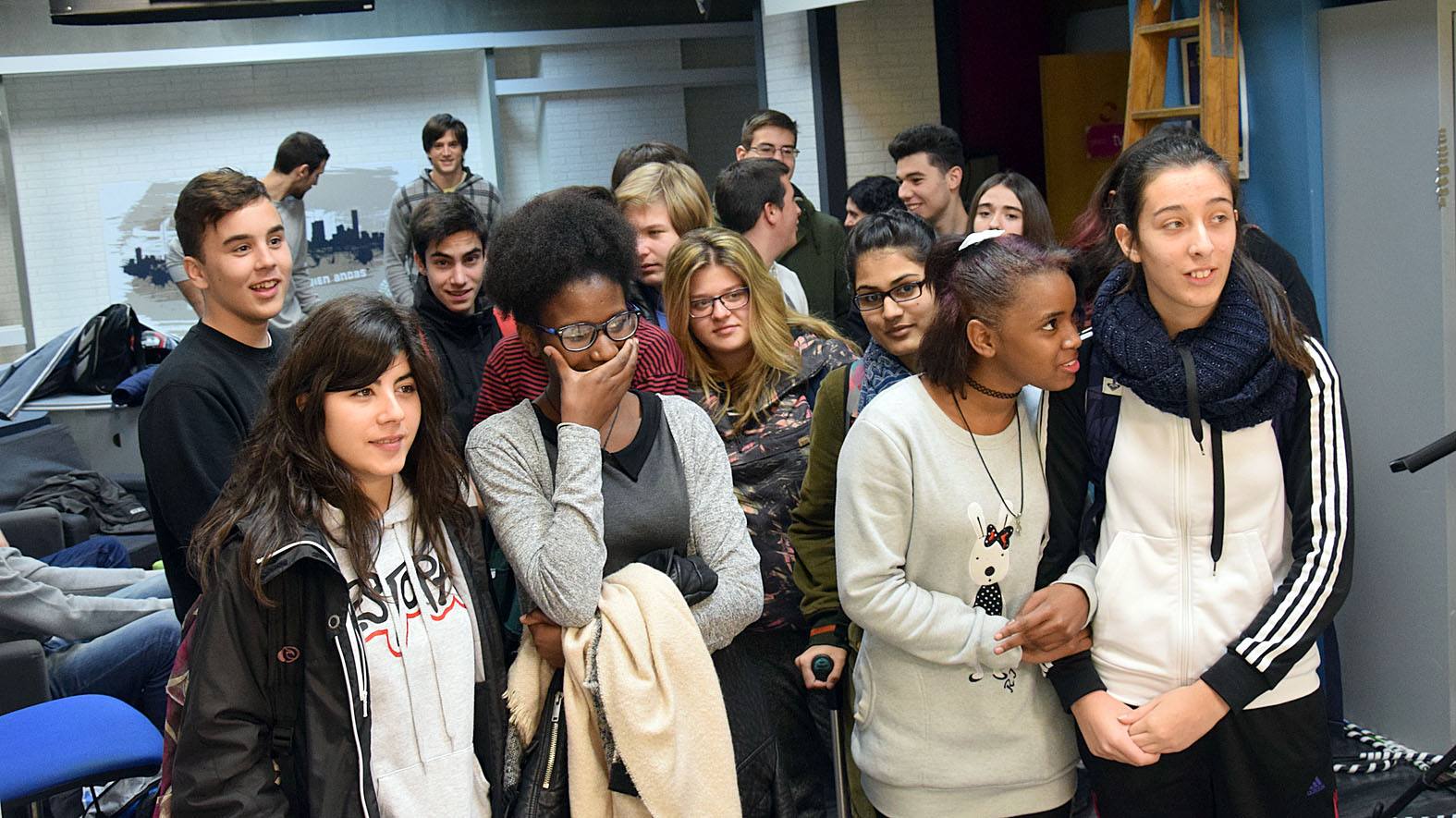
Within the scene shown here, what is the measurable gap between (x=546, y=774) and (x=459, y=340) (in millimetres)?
1642

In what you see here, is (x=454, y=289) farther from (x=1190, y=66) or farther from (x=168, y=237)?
(x=168, y=237)

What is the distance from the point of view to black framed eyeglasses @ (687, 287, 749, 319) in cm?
297

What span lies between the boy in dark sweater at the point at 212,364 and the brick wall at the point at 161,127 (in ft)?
22.3

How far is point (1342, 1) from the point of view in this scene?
12.8ft

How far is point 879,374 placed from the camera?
8.71 ft

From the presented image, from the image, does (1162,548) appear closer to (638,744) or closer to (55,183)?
(638,744)

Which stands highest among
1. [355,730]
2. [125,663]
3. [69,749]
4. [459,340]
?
[459,340]

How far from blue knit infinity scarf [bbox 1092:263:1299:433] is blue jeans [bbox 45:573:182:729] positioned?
123 inches

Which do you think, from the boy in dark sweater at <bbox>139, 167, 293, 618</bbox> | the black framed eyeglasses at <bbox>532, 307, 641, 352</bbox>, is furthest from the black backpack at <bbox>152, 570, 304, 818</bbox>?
the black framed eyeglasses at <bbox>532, 307, 641, 352</bbox>

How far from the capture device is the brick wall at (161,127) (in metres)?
8.99

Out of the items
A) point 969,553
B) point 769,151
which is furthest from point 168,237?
point 969,553

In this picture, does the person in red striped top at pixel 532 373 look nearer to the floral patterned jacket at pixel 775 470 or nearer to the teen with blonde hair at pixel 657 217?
the floral patterned jacket at pixel 775 470

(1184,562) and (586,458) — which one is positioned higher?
(586,458)

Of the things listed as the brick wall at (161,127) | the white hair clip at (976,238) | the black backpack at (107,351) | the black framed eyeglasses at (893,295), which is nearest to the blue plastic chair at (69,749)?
the black framed eyeglasses at (893,295)
